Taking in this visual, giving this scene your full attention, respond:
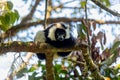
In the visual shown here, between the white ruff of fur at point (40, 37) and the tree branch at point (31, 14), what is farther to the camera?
the tree branch at point (31, 14)

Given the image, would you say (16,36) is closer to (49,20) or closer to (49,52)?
→ (49,20)

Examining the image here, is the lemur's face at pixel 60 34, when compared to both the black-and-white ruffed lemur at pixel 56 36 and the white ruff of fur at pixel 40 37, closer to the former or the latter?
the black-and-white ruffed lemur at pixel 56 36

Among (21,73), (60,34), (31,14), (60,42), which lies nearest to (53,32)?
(60,34)

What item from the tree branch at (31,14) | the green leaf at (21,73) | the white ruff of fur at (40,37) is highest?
the white ruff of fur at (40,37)

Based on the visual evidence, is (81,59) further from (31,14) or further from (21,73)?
(31,14)

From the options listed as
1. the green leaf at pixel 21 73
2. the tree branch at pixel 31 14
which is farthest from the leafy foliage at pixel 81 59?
the tree branch at pixel 31 14

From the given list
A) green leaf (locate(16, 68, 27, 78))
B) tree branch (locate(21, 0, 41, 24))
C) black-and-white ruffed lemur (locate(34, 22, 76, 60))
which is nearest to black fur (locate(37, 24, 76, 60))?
black-and-white ruffed lemur (locate(34, 22, 76, 60))

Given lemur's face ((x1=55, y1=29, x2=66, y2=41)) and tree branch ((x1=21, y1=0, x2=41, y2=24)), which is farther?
tree branch ((x1=21, y1=0, x2=41, y2=24))

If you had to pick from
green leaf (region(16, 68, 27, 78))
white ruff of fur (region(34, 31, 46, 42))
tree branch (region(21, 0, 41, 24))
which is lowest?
green leaf (region(16, 68, 27, 78))

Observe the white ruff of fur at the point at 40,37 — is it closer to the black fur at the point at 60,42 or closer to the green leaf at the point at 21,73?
the black fur at the point at 60,42

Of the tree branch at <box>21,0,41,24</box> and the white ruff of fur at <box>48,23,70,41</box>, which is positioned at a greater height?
the white ruff of fur at <box>48,23,70,41</box>

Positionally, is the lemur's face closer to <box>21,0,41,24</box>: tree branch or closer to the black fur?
the black fur

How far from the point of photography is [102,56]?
10.8 feet

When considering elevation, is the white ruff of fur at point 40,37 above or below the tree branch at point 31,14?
above
